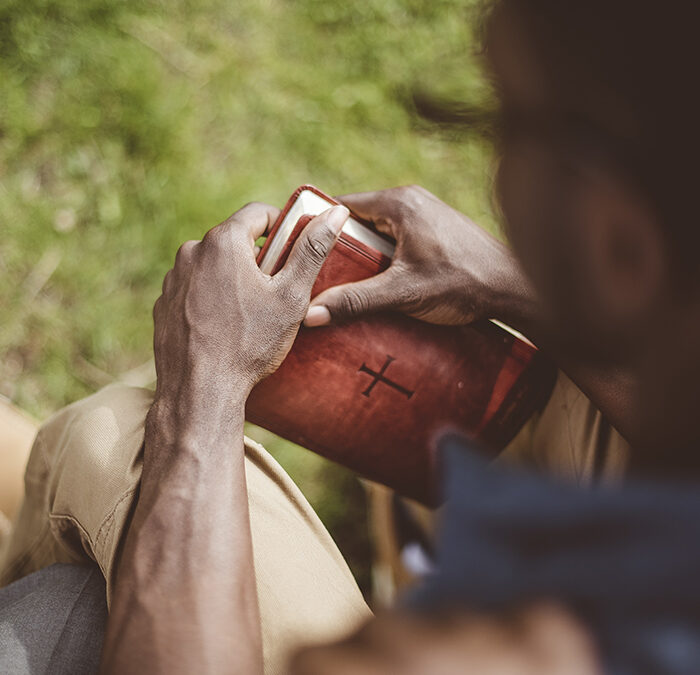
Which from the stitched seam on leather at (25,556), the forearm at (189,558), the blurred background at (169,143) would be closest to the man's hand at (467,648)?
the forearm at (189,558)

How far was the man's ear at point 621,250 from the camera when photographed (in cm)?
56

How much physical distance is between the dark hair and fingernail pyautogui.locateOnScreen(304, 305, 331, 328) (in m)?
0.52

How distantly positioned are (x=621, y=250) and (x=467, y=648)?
35 cm

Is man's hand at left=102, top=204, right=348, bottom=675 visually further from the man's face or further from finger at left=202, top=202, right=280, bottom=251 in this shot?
the man's face

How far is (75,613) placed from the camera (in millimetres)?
979

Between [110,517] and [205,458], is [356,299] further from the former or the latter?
[110,517]

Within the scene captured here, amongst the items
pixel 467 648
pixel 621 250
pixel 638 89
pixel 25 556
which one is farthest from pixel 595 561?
pixel 25 556

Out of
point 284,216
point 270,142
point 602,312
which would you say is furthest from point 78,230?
point 602,312

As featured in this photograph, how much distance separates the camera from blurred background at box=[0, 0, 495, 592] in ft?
6.14

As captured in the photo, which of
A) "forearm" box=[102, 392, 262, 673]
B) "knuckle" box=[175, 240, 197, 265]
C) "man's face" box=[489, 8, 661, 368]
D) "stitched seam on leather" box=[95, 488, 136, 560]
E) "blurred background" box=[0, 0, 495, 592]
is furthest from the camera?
"blurred background" box=[0, 0, 495, 592]

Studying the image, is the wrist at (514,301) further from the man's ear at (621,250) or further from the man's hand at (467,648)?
the man's hand at (467,648)

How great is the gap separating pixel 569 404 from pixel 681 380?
59 centimetres

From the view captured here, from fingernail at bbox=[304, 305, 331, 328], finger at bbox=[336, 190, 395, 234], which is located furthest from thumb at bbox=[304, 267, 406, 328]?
finger at bbox=[336, 190, 395, 234]

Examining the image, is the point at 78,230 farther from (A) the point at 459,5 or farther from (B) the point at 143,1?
(A) the point at 459,5
